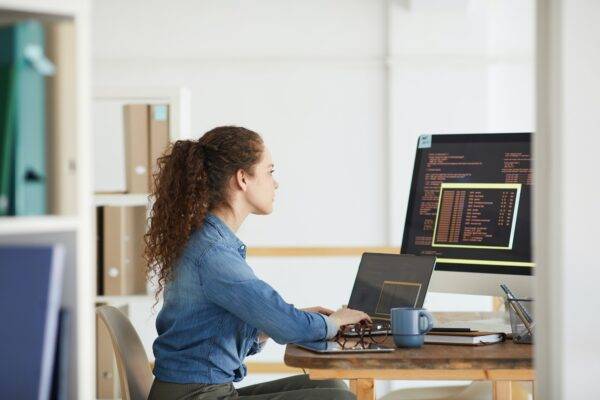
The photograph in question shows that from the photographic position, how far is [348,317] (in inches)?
92.4

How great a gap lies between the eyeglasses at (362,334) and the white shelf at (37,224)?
1.02 meters

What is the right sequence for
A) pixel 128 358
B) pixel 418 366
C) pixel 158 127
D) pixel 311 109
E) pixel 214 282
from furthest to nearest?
1. pixel 311 109
2. pixel 158 127
3. pixel 128 358
4. pixel 214 282
5. pixel 418 366

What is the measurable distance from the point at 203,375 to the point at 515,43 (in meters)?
4.30

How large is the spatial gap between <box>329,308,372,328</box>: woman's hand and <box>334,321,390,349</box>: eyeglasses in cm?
3

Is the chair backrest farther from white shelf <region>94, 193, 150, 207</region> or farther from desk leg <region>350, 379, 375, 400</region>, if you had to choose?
white shelf <region>94, 193, 150, 207</region>

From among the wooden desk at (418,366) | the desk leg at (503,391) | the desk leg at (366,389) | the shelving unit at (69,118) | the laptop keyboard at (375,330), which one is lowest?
the desk leg at (503,391)

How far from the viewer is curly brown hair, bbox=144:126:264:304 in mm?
2480

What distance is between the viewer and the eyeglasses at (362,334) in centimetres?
233

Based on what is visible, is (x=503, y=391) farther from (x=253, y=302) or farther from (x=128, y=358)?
(x=128, y=358)

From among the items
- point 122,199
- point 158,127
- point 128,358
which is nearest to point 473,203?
point 128,358

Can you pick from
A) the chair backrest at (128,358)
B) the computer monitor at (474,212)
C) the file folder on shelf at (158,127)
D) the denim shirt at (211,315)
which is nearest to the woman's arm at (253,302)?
the denim shirt at (211,315)

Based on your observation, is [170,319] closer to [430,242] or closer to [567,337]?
[430,242]

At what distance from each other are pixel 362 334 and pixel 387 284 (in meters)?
0.23

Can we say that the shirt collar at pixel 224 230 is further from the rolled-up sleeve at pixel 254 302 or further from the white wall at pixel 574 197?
the white wall at pixel 574 197
